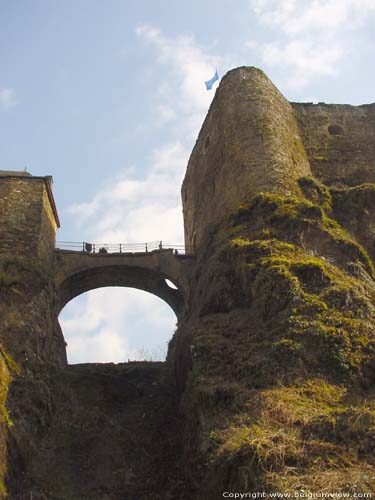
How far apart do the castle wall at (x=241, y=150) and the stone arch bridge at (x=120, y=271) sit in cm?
162

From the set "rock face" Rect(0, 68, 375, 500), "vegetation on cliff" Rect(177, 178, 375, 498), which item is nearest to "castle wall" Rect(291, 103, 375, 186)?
"rock face" Rect(0, 68, 375, 500)

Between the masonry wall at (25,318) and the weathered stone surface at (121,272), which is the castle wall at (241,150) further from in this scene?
the masonry wall at (25,318)

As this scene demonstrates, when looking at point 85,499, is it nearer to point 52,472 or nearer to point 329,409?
point 52,472

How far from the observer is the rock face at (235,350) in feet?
32.6

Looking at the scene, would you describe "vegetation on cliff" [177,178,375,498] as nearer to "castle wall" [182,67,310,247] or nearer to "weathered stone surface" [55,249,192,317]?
"castle wall" [182,67,310,247]

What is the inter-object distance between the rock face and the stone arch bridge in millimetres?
280

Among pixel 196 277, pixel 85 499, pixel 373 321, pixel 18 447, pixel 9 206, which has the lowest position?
pixel 85 499

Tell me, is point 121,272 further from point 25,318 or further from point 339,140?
point 339,140

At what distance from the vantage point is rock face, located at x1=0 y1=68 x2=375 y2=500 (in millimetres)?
9930

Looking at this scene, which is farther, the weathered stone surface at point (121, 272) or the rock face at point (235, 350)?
the weathered stone surface at point (121, 272)

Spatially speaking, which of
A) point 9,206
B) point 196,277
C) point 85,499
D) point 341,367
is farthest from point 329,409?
point 9,206

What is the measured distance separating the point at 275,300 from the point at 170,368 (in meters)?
5.02

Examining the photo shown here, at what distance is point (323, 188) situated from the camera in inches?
770

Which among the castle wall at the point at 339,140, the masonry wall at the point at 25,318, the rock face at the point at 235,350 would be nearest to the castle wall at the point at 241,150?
the rock face at the point at 235,350
